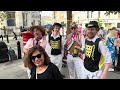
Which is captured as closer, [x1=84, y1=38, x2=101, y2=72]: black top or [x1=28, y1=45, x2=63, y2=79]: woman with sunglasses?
[x1=28, y1=45, x2=63, y2=79]: woman with sunglasses

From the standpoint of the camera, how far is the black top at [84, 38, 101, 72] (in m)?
2.67

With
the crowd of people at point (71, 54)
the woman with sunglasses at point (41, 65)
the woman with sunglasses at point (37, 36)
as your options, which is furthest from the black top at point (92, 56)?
the woman with sunglasses at point (37, 36)

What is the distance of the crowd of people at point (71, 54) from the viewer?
222 cm

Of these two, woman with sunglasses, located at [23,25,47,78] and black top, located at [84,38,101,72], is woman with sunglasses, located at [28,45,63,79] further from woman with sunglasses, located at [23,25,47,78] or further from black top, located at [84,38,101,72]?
woman with sunglasses, located at [23,25,47,78]

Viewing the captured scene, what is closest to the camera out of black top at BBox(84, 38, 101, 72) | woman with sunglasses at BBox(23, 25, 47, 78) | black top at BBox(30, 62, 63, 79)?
black top at BBox(30, 62, 63, 79)

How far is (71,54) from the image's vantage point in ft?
13.5

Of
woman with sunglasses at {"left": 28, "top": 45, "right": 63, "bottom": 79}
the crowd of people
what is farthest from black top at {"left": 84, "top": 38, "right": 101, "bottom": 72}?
woman with sunglasses at {"left": 28, "top": 45, "right": 63, "bottom": 79}

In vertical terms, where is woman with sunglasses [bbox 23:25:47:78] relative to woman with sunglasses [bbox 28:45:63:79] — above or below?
above

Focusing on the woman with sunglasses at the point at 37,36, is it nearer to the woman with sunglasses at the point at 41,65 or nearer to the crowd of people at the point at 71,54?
the crowd of people at the point at 71,54

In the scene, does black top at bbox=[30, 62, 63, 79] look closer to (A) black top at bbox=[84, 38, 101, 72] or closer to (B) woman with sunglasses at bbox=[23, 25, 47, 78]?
(A) black top at bbox=[84, 38, 101, 72]

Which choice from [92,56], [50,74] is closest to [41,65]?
[50,74]

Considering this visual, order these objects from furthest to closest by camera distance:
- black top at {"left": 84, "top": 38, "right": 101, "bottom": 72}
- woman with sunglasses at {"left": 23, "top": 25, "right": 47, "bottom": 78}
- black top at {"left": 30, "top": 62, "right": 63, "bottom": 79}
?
woman with sunglasses at {"left": 23, "top": 25, "right": 47, "bottom": 78}, black top at {"left": 84, "top": 38, "right": 101, "bottom": 72}, black top at {"left": 30, "top": 62, "right": 63, "bottom": 79}
